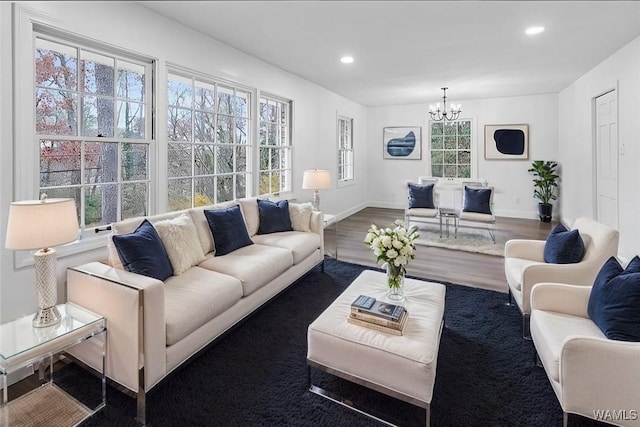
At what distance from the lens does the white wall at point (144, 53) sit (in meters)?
2.07

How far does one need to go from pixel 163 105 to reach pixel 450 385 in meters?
3.14

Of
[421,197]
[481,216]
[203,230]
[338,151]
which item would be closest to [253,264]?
[203,230]

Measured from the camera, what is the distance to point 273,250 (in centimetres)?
320

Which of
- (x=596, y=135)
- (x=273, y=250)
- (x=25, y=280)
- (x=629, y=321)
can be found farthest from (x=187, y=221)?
(x=596, y=135)

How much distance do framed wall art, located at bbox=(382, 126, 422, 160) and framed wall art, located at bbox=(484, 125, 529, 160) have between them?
149 cm

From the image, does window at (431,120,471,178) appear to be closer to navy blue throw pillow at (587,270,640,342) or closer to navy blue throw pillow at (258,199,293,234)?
navy blue throw pillow at (258,199,293,234)

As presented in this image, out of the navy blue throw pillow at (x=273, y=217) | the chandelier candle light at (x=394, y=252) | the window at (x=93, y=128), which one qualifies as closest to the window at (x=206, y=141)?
the window at (x=93, y=128)

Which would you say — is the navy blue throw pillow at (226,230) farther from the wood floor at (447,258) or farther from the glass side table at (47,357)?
the wood floor at (447,258)

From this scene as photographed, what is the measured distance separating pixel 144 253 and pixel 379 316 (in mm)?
1565

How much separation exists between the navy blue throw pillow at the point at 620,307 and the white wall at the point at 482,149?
6.37m

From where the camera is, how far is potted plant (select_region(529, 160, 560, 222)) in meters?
6.91

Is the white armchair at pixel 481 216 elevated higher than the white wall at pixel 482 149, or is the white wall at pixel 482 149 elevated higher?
the white wall at pixel 482 149

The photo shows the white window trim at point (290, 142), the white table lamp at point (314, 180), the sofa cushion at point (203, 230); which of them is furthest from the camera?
the white table lamp at point (314, 180)

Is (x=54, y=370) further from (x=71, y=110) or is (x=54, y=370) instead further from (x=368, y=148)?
(x=368, y=148)
